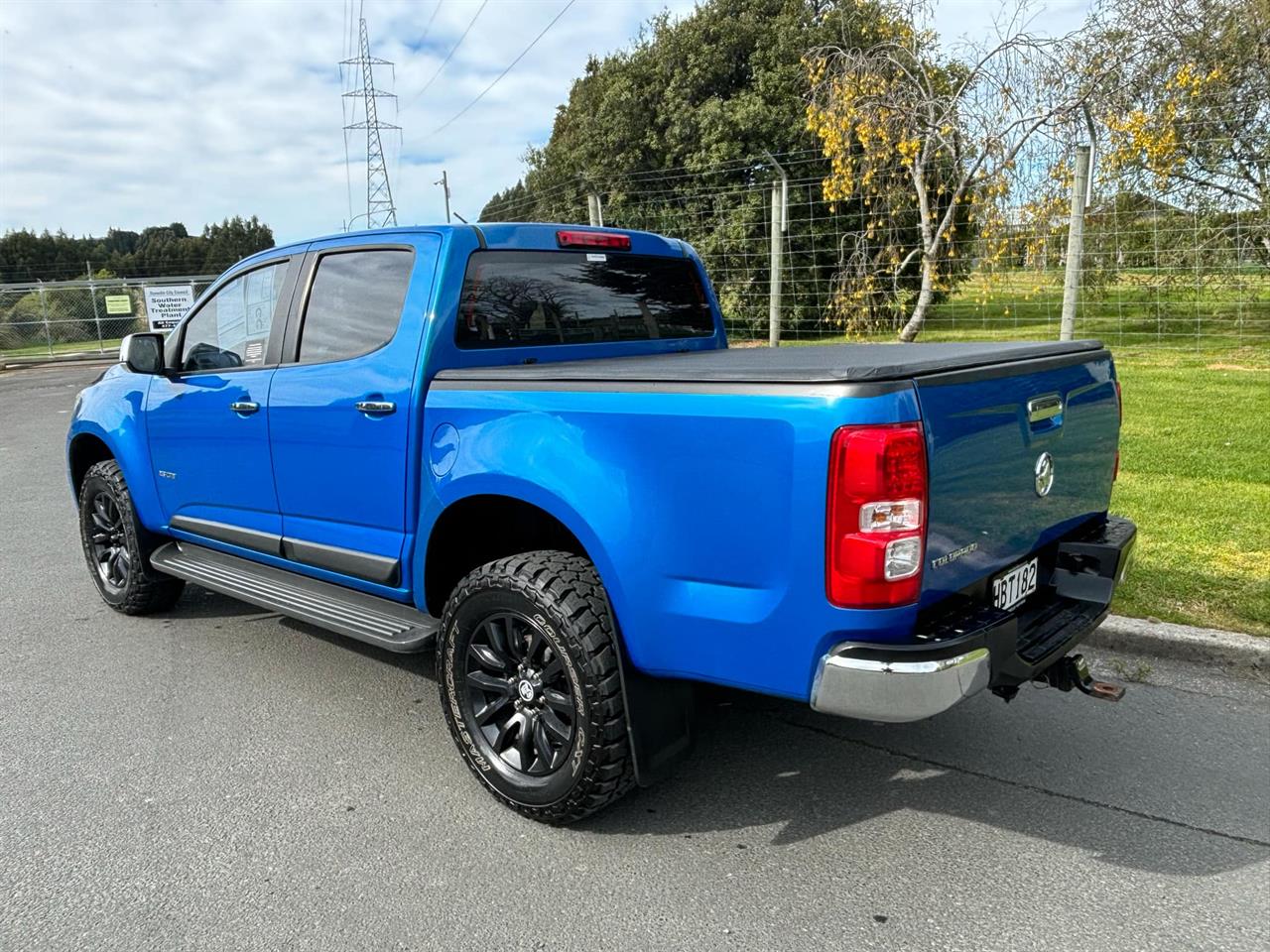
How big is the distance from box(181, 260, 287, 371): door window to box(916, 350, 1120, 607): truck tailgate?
9.84 ft

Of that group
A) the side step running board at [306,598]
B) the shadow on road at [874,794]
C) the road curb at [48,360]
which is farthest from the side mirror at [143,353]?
the road curb at [48,360]

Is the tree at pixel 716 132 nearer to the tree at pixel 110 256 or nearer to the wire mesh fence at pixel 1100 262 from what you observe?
the wire mesh fence at pixel 1100 262

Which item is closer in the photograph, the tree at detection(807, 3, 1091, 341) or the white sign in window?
the tree at detection(807, 3, 1091, 341)

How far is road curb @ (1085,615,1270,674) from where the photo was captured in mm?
3945

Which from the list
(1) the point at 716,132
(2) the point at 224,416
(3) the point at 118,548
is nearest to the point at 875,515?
(2) the point at 224,416

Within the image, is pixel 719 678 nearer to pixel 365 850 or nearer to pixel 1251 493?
pixel 365 850

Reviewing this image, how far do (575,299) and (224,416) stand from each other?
5.60 ft

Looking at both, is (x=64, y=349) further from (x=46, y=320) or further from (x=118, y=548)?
(x=118, y=548)

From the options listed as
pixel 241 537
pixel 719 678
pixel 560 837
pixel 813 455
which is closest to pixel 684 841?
pixel 560 837

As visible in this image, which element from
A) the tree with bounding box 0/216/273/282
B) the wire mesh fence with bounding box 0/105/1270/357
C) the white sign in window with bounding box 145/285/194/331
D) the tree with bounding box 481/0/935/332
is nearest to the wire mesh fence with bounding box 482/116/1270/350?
the wire mesh fence with bounding box 0/105/1270/357

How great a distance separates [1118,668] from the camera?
406 cm

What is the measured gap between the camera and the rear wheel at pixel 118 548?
5.07m

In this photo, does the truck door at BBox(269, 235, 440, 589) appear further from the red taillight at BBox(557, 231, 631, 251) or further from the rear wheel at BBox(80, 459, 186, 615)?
the rear wheel at BBox(80, 459, 186, 615)

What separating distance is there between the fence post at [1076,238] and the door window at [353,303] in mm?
7655
